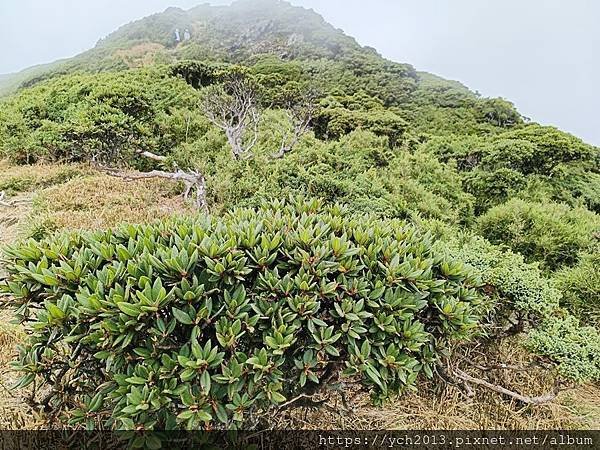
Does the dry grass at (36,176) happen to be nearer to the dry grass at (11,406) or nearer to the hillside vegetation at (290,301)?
the hillside vegetation at (290,301)

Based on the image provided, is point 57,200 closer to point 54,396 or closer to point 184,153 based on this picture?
point 184,153

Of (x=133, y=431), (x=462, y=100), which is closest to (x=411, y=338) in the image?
(x=133, y=431)

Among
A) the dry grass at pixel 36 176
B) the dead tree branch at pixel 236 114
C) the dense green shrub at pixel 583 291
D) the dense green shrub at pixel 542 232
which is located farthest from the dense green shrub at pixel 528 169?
the dry grass at pixel 36 176

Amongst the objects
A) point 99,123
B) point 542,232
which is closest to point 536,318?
point 542,232

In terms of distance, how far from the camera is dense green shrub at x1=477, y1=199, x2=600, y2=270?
10.7 feet

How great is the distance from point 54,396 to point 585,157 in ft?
26.2

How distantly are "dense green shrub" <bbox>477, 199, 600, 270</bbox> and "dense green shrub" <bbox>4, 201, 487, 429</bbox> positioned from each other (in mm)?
2218

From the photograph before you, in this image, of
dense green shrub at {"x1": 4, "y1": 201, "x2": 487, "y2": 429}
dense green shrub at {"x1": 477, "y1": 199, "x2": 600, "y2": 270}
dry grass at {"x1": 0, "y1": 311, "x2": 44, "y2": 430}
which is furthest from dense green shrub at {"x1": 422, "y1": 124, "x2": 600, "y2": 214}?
dry grass at {"x1": 0, "y1": 311, "x2": 44, "y2": 430}

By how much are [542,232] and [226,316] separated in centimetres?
302

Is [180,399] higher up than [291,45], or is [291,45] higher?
[291,45]

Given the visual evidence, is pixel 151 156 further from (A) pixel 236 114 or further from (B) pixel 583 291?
(B) pixel 583 291

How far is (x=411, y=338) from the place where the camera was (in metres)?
1.30

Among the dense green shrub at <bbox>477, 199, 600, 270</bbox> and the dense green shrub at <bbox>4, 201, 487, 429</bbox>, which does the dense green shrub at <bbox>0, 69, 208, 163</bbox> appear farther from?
the dense green shrub at <bbox>4, 201, 487, 429</bbox>

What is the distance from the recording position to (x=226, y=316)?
123cm
